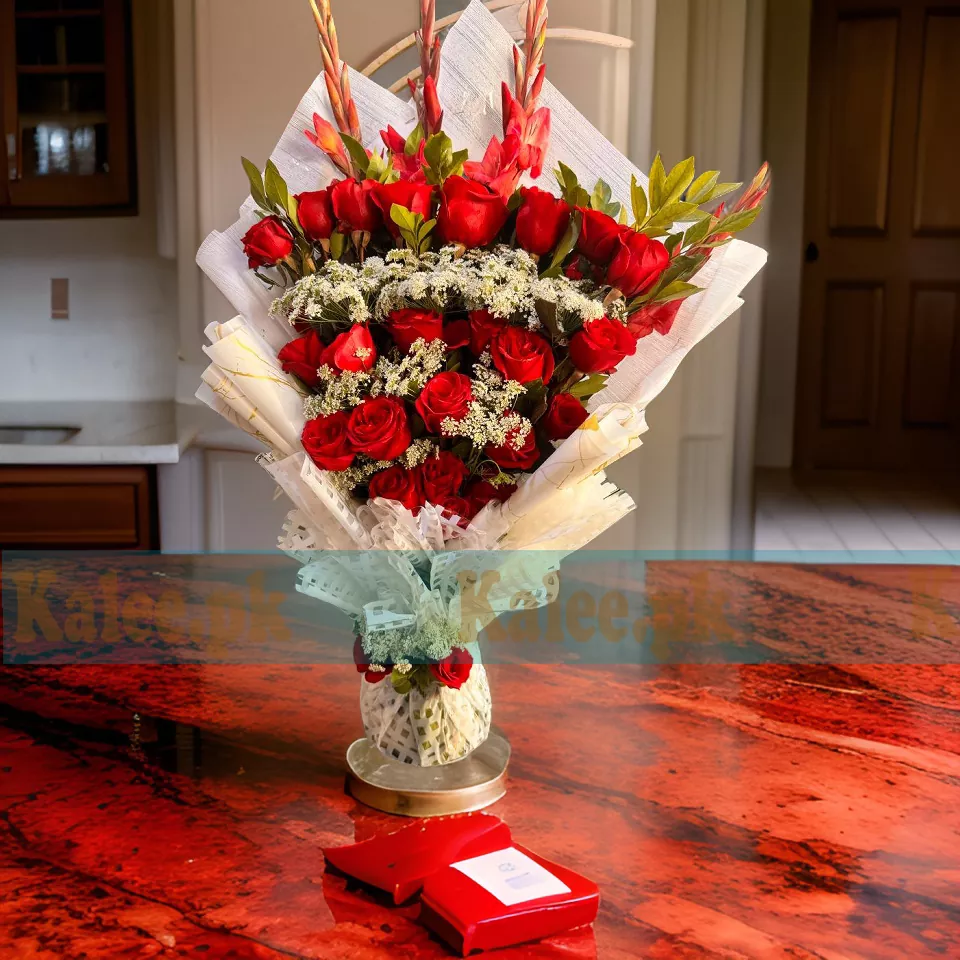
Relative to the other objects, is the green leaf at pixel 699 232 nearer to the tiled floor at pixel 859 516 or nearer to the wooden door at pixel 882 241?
the tiled floor at pixel 859 516

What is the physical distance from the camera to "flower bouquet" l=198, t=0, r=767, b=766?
0.77m

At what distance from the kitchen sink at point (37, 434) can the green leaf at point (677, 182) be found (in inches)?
83.7

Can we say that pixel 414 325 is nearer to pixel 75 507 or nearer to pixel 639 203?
pixel 639 203

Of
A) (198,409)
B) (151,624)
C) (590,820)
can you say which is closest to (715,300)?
(590,820)

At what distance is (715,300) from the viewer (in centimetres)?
87

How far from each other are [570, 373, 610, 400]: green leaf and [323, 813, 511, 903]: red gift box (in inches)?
12.6

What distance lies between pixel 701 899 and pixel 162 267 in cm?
273

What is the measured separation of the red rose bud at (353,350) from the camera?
2.53 ft

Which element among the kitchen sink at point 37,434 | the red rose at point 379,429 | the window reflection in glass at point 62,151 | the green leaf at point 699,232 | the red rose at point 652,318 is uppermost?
the window reflection in glass at point 62,151

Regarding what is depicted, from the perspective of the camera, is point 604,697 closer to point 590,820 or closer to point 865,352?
point 590,820

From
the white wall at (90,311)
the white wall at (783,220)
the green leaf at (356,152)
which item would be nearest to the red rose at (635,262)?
the green leaf at (356,152)

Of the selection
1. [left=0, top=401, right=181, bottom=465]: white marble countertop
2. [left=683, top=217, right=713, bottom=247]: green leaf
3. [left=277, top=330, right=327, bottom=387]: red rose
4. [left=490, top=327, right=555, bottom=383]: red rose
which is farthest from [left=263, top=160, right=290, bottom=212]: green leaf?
[left=0, top=401, right=181, bottom=465]: white marble countertop

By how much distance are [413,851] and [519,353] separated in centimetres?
35

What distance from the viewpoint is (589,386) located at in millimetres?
820
